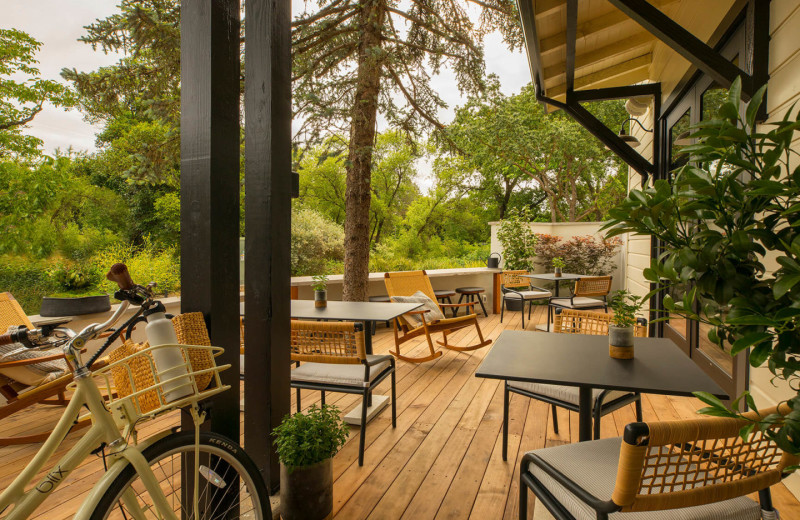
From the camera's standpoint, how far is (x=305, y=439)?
1668 mm

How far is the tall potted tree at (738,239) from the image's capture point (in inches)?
29.8

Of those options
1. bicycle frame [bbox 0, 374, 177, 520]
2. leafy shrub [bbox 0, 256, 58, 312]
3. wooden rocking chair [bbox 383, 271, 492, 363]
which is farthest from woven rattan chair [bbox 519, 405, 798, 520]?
leafy shrub [bbox 0, 256, 58, 312]

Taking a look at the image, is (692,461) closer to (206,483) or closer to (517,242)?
(206,483)

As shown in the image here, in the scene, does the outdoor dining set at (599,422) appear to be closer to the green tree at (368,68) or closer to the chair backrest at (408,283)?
the chair backrest at (408,283)

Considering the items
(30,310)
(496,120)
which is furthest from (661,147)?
(30,310)

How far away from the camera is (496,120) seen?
44.2ft

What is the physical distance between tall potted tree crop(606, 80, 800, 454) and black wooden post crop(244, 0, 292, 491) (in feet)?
4.28

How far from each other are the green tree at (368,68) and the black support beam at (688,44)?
277 cm

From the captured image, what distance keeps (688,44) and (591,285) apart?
373cm

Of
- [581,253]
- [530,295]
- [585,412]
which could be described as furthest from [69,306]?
[581,253]

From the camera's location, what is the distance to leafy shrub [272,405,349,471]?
164cm

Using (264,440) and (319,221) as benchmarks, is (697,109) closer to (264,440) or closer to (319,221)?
(264,440)

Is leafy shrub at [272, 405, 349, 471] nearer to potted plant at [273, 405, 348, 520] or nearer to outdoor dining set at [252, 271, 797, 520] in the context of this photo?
potted plant at [273, 405, 348, 520]

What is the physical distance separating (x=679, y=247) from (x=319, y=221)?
43.7ft
